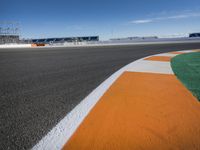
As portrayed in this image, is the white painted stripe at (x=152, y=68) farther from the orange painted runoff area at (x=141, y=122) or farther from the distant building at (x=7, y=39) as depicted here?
the distant building at (x=7, y=39)

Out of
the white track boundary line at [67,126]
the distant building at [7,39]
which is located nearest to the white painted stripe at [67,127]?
the white track boundary line at [67,126]

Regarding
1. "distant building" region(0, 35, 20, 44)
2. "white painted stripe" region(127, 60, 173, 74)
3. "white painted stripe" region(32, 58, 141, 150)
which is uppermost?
"distant building" region(0, 35, 20, 44)

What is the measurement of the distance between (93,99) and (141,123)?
1252 millimetres

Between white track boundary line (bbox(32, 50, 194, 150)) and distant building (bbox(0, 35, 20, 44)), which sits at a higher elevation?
distant building (bbox(0, 35, 20, 44))

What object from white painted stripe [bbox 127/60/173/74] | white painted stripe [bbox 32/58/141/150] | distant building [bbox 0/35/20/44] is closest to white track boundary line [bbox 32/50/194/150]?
white painted stripe [bbox 32/58/141/150]

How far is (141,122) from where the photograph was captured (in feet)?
8.10

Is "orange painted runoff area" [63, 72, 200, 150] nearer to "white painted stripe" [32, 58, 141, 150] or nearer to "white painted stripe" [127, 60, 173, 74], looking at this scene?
"white painted stripe" [32, 58, 141, 150]

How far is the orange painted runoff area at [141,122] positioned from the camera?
6.41ft

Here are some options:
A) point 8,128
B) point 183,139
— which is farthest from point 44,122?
point 183,139

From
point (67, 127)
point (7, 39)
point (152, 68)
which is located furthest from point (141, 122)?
point (7, 39)

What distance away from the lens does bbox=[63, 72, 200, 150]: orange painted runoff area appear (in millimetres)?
1955

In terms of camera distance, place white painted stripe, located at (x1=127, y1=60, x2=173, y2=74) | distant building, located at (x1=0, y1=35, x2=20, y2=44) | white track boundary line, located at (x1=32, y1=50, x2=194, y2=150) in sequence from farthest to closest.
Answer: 1. distant building, located at (x1=0, y1=35, x2=20, y2=44)
2. white painted stripe, located at (x1=127, y1=60, x2=173, y2=74)
3. white track boundary line, located at (x1=32, y1=50, x2=194, y2=150)

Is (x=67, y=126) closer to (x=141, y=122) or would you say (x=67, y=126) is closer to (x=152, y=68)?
(x=141, y=122)

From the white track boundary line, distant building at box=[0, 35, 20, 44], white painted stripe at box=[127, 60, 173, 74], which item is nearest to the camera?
the white track boundary line
